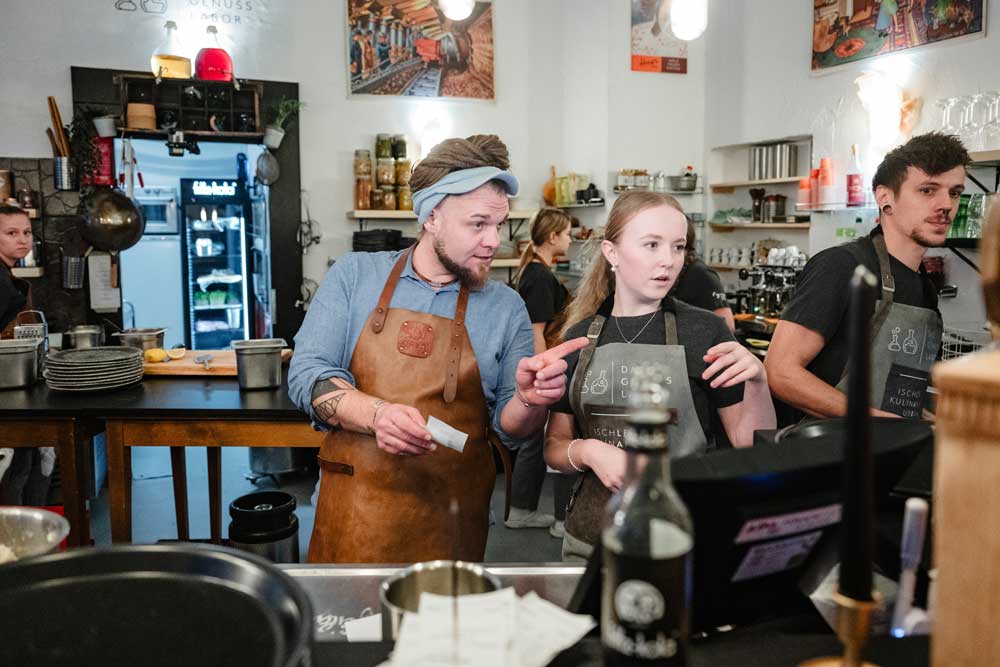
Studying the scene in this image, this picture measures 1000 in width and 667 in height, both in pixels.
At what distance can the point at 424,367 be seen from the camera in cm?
224

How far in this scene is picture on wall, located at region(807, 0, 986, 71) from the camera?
5.48 meters

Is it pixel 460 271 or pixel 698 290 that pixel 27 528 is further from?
pixel 698 290

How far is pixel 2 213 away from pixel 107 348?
1.51 metres

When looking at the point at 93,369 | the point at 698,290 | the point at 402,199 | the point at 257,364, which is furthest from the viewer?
the point at 402,199

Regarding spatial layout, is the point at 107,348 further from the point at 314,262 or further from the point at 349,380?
the point at 314,262

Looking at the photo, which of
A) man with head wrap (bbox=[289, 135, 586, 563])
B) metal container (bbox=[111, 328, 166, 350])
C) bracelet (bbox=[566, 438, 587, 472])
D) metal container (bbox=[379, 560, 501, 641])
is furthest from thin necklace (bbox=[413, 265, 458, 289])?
metal container (bbox=[111, 328, 166, 350])

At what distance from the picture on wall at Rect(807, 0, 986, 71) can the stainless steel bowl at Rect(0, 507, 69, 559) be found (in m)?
6.10

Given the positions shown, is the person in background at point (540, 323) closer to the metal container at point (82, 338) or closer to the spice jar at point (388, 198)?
the spice jar at point (388, 198)

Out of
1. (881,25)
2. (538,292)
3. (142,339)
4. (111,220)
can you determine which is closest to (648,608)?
(142,339)

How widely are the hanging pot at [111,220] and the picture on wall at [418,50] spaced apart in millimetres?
2344

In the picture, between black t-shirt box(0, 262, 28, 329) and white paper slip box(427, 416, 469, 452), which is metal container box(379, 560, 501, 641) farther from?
black t-shirt box(0, 262, 28, 329)

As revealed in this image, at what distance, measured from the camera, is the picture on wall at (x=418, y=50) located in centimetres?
736

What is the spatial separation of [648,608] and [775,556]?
0.80ft

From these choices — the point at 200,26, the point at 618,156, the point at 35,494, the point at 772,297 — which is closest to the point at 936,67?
the point at 772,297
